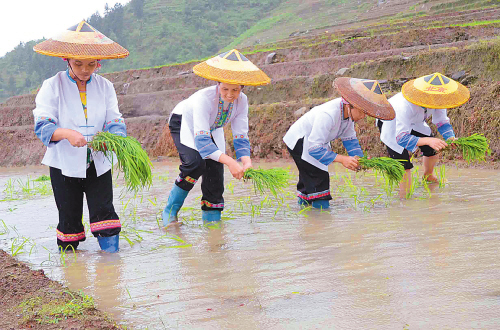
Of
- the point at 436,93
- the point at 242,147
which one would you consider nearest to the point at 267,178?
the point at 242,147

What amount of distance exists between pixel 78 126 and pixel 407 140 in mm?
3222

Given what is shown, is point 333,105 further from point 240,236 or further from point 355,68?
point 355,68

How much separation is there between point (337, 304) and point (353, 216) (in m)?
2.12

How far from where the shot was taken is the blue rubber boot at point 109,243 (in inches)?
138

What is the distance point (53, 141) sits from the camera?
3.23 meters

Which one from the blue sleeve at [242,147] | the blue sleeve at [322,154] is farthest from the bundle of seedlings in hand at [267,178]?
the blue sleeve at [322,154]

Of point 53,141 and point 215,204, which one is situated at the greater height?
point 53,141

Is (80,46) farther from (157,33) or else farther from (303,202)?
(157,33)

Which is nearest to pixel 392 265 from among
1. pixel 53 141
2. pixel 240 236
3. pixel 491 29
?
pixel 240 236

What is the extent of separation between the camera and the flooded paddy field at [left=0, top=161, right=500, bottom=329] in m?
2.19

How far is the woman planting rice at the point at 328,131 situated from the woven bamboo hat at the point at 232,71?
88cm

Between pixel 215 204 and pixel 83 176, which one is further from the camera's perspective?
pixel 215 204

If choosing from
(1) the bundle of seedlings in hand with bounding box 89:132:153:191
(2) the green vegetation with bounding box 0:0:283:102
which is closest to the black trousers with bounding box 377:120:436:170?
(1) the bundle of seedlings in hand with bounding box 89:132:153:191

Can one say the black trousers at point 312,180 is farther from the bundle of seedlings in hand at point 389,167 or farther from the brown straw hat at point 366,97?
the brown straw hat at point 366,97
